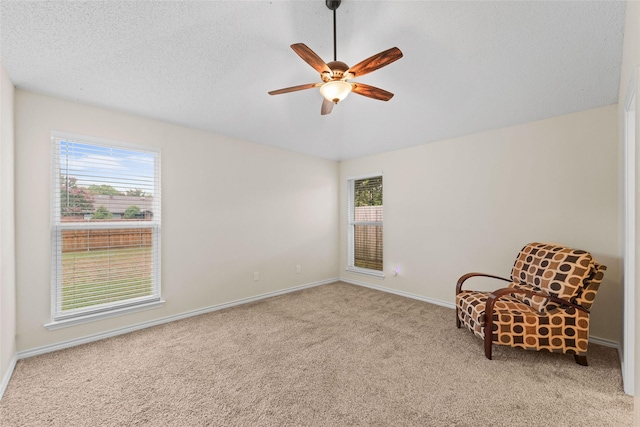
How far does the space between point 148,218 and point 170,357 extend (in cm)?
157

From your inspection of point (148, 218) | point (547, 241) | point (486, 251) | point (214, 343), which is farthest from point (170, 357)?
point (547, 241)

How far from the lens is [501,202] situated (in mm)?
3283

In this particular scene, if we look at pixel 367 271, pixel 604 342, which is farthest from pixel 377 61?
pixel 367 271

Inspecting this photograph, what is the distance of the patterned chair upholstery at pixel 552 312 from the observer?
2195 millimetres

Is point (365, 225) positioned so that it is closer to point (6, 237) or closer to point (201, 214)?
point (201, 214)

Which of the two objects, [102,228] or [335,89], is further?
[102,228]

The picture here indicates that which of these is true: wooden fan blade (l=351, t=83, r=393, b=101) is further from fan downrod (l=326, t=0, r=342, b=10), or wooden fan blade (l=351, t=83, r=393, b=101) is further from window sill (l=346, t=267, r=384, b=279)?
window sill (l=346, t=267, r=384, b=279)

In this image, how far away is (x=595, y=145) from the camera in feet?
8.80

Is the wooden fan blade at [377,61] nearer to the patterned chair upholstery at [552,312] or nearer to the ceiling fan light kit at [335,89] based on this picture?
the ceiling fan light kit at [335,89]

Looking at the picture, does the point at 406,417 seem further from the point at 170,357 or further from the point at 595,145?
the point at 595,145

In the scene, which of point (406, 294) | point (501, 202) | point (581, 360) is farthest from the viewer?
point (406, 294)

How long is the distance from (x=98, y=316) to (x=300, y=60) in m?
3.10

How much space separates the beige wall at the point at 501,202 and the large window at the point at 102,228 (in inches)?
131

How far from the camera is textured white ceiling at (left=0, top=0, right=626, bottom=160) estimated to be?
59.5 inches
